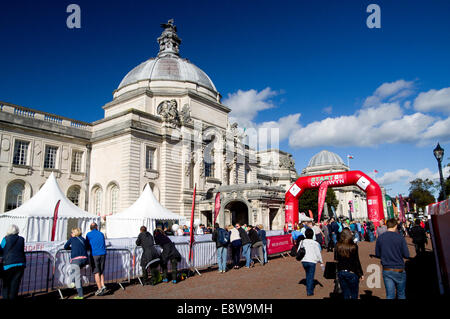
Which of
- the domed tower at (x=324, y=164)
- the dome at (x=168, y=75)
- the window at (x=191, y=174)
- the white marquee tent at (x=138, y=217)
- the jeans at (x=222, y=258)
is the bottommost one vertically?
the jeans at (x=222, y=258)

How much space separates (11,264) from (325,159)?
81.7 m

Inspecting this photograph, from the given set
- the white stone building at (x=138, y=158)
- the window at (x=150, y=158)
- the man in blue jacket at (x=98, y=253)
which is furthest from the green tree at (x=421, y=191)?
the man in blue jacket at (x=98, y=253)

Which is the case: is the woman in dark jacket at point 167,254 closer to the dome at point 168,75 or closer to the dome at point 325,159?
the dome at point 168,75

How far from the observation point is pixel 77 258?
8586 millimetres

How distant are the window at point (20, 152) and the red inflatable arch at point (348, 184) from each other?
2113 centimetres

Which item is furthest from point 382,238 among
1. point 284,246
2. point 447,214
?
point 284,246

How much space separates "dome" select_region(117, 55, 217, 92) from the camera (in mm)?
38562

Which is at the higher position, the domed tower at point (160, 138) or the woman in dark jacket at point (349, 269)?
the domed tower at point (160, 138)

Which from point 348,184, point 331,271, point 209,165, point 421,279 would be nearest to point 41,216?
point 331,271

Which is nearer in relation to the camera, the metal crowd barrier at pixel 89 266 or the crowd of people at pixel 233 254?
the crowd of people at pixel 233 254

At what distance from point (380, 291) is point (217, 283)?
4.79m

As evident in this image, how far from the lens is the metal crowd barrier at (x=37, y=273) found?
8805 millimetres

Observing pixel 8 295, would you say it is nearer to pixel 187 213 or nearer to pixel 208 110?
pixel 187 213

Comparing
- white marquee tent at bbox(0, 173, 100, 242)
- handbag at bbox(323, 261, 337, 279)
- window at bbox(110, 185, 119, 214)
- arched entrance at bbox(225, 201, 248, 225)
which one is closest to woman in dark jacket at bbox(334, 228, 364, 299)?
handbag at bbox(323, 261, 337, 279)
